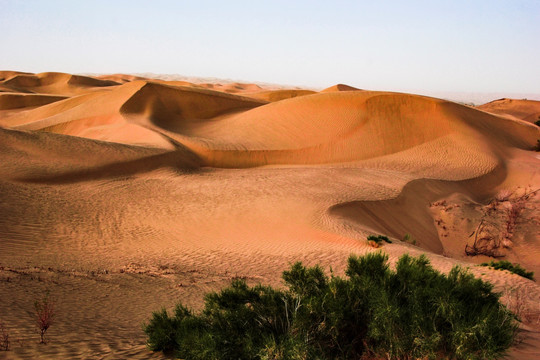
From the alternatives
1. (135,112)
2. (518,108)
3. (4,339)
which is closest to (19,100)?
(135,112)

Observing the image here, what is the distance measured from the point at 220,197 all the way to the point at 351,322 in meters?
10.9

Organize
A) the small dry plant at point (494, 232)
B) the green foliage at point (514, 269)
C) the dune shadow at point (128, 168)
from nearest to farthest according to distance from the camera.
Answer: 1. the green foliage at point (514, 269)
2. the small dry plant at point (494, 232)
3. the dune shadow at point (128, 168)

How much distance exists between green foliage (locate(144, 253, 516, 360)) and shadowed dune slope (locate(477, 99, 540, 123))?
51897 mm

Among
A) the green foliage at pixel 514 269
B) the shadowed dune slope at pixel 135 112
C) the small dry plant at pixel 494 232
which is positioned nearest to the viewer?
the green foliage at pixel 514 269

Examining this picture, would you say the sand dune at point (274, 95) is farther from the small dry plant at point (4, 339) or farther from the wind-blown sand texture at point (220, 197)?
the small dry plant at point (4, 339)

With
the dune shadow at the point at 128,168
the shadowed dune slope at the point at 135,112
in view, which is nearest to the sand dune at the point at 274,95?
the shadowed dune slope at the point at 135,112

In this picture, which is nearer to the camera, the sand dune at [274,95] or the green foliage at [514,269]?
the green foliage at [514,269]

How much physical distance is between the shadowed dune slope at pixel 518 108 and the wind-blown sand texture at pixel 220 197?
69.6 feet

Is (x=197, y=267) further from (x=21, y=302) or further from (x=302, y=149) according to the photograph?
(x=302, y=149)

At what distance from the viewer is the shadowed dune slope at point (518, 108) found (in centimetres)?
5141

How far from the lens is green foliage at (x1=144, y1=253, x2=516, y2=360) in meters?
4.41

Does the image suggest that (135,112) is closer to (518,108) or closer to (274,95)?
(274,95)

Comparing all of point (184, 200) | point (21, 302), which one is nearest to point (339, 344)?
point (21, 302)

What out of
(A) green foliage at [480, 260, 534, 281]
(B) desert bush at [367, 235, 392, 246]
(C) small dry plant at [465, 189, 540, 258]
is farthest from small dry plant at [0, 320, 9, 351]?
(C) small dry plant at [465, 189, 540, 258]
